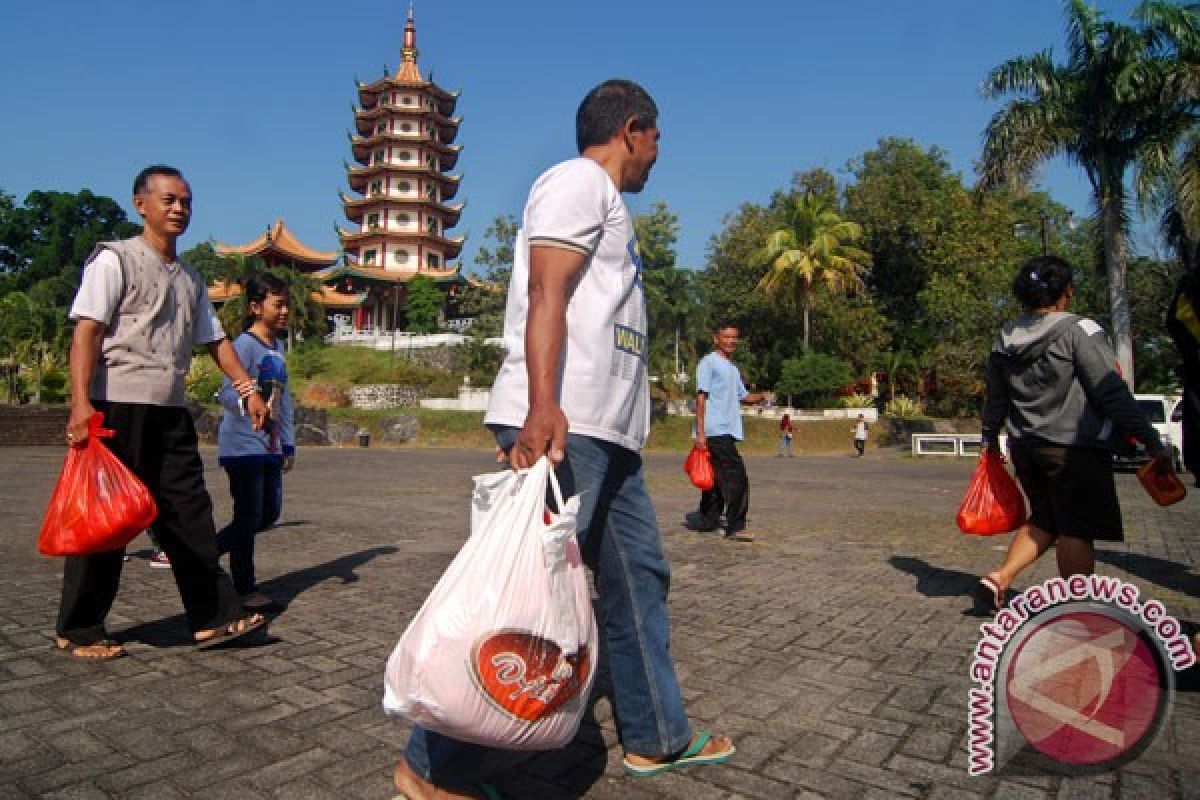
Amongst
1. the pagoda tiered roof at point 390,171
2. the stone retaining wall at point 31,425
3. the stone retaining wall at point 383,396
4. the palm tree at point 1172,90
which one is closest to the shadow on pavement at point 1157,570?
the palm tree at point 1172,90

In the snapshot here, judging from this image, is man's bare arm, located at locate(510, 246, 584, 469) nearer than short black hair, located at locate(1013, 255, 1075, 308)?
Yes

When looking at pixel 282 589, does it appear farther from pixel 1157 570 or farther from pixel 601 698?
pixel 1157 570

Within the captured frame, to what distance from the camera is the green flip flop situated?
2.28 meters

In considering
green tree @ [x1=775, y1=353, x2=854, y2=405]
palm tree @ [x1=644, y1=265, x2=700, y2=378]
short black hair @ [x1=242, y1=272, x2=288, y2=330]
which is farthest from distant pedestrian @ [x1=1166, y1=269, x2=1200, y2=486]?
palm tree @ [x1=644, y1=265, x2=700, y2=378]

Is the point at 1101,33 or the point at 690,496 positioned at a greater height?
the point at 1101,33

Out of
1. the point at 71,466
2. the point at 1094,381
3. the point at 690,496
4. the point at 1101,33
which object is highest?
the point at 1101,33

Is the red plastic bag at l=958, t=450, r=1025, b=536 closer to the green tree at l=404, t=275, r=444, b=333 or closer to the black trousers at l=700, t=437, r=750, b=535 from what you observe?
the black trousers at l=700, t=437, r=750, b=535

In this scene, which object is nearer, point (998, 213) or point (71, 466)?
point (71, 466)

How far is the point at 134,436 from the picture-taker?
320 cm

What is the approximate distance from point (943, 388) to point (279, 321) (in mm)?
36354

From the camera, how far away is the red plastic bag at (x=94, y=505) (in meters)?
2.87

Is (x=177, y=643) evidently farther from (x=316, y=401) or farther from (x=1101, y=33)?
(x=316, y=401)

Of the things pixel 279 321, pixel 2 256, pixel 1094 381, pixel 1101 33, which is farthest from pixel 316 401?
pixel 2 256

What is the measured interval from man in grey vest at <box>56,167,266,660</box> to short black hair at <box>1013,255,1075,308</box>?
12.5ft
